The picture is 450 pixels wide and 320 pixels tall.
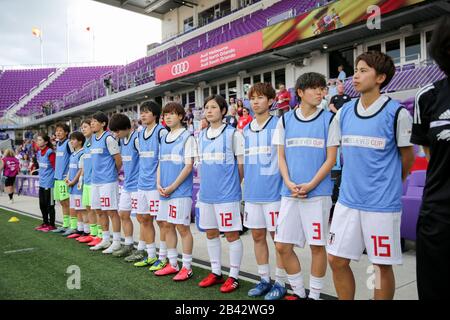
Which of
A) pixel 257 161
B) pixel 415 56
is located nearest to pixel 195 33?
pixel 415 56

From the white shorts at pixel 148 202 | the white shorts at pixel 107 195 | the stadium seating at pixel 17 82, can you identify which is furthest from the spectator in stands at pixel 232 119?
the stadium seating at pixel 17 82

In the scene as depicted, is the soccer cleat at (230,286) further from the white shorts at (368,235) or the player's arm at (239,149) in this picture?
the white shorts at (368,235)

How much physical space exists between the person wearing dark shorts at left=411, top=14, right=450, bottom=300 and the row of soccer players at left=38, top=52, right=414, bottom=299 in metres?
0.60

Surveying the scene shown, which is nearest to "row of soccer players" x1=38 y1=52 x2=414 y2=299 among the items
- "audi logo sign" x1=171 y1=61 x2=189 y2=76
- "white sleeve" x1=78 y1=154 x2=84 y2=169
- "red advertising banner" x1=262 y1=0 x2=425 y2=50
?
"white sleeve" x1=78 y1=154 x2=84 y2=169

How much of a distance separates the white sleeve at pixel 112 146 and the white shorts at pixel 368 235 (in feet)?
12.4

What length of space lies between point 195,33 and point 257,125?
870 inches

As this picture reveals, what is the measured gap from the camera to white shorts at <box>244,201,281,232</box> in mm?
3344

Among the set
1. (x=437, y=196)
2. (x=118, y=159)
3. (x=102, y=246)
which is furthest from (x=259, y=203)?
(x=102, y=246)

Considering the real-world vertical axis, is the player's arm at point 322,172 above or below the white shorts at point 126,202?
above

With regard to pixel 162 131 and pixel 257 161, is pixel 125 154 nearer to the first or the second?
pixel 162 131

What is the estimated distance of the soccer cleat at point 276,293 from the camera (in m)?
3.22

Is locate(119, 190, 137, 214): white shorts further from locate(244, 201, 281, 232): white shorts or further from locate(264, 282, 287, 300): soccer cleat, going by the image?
locate(264, 282, 287, 300): soccer cleat

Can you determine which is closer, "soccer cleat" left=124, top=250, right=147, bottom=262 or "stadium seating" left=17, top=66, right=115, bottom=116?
"soccer cleat" left=124, top=250, right=147, bottom=262

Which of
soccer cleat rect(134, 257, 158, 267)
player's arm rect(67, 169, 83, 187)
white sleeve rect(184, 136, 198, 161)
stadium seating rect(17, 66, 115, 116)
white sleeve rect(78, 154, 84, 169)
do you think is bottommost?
soccer cleat rect(134, 257, 158, 267)
